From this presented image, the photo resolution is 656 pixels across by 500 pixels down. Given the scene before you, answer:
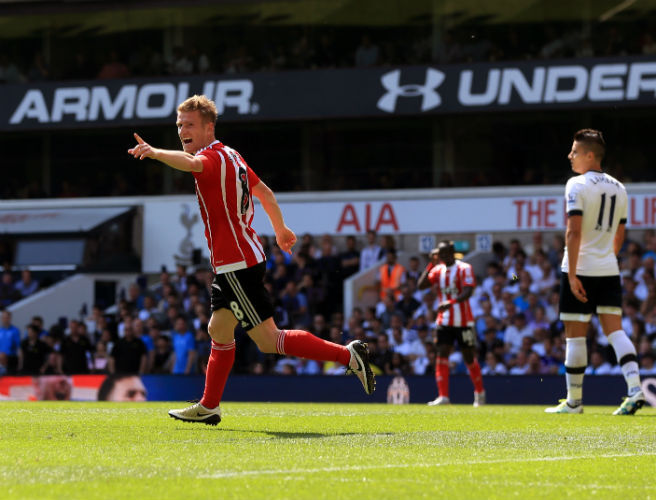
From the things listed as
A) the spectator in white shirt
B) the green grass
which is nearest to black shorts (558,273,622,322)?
the green grass

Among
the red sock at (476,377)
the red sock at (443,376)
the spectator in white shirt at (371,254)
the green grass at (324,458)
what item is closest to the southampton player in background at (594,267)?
the green grass at (324,458)

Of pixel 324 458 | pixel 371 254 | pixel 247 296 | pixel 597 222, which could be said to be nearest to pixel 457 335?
pixel 597 222

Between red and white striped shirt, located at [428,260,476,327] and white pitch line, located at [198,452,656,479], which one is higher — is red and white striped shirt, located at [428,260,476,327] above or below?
above

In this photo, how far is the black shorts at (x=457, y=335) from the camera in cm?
1510

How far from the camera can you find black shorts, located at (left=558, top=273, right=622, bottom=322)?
10164 millimetres

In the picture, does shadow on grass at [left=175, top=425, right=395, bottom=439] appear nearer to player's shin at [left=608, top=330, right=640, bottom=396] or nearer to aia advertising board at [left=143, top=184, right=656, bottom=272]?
player's shin at [left=608, top=330, right=640, bottom=396]

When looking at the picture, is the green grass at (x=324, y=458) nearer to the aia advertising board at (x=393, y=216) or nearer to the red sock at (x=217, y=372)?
the red sock at (x=217, y=372)

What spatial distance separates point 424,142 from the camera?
27.2 m

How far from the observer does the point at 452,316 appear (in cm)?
1521

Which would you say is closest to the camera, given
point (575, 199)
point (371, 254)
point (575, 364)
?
point (575, 199)

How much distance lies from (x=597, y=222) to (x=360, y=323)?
1035 centimetres

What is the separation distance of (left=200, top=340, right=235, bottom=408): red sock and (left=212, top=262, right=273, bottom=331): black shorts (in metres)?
0.44

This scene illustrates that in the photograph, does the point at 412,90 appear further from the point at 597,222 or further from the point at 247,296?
the point at 247,296

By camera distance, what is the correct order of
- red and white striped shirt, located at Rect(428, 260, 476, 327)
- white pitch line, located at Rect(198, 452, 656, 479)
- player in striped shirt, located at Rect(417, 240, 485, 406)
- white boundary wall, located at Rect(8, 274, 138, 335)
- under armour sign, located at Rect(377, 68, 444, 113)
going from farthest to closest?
under armour sign, located at Rect(377, 68, 444, 113) → white boundary wall, located at Rect(8, 274, 138, 335) → red and white striped shirt, located at Rect(428, 260, 476, 327) → player in striped shirt, located at Rect(417, 240, 485, 406) → white pitch line, located at Rect(198, 452, 656, 479)
